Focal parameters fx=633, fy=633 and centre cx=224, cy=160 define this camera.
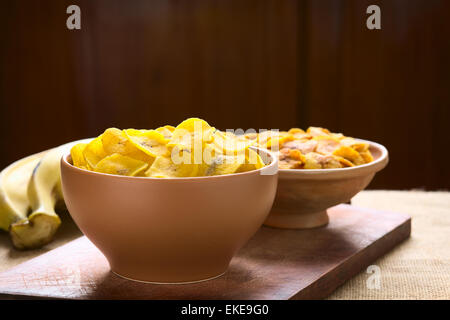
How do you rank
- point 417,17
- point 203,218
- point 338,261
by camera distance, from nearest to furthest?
point 203,218, point 338,261, point 417,17

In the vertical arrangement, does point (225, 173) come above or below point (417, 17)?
below

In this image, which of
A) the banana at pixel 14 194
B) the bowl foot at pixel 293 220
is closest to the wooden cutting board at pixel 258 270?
the bowl foot at pixel 293 220

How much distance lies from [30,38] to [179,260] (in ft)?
6.03

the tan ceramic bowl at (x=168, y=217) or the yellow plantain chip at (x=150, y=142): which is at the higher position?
the yellow plantain chip at (x=150, y=142)

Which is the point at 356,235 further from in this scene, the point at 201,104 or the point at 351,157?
the point at 201,104

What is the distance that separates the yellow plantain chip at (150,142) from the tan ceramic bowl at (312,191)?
263mm

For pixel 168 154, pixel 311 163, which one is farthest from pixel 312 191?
pixel 168 154

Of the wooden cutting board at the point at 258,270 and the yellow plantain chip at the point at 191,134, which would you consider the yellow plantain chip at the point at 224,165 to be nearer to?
the yellow plantain chip at the point at 191,134

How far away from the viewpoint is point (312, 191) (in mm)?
1060

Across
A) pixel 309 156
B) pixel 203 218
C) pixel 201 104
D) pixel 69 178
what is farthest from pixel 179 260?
pixel 201 104

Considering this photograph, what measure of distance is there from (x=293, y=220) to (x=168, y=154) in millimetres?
376

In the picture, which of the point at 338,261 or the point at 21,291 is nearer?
the point at 21,291

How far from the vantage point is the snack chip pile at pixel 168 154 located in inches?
31.7

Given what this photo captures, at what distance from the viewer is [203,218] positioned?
2.61ft
